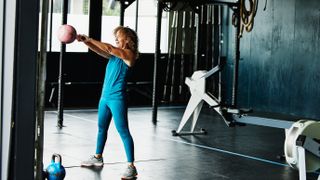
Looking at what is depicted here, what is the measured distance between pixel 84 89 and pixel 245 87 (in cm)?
290

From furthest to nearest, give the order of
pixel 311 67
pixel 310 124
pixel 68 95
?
1. pixel 68 95
2. pixel 311 67
3. pixel 310 124

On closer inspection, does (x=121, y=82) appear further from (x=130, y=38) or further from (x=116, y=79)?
(x=130, y=38)

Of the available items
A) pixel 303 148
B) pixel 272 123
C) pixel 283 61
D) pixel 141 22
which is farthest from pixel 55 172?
pixel 141 22

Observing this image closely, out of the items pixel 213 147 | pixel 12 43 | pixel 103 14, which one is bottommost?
pixel 213 147

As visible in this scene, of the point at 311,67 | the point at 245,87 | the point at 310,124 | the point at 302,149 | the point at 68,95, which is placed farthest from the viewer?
the point at 245,87

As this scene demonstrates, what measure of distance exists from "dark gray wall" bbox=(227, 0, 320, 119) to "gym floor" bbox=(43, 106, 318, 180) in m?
1.56

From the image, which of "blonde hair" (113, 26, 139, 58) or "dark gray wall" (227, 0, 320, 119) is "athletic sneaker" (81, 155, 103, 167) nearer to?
"blonde hair" (113, 26, 139, 58)

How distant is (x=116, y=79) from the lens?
16.9ft

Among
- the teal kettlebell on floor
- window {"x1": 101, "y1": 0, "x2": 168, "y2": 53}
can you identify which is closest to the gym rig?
the teal kettlebell on floor

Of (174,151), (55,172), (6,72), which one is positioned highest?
(6,72)

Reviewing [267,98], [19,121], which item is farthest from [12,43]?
[267,98]

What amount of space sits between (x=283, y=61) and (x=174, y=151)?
442 centimetres

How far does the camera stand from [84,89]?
10.7 m

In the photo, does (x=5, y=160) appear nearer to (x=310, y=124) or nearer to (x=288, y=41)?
(x=310, y=124)
